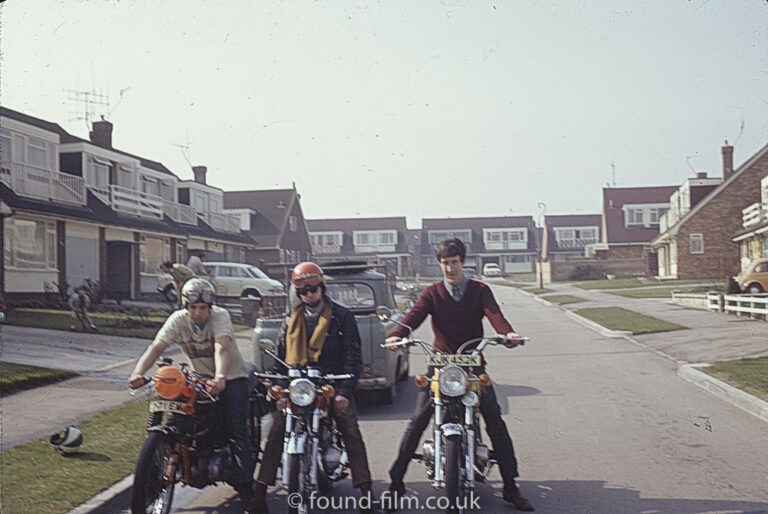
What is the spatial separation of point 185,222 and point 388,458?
31.4 meters

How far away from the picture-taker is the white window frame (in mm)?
51438

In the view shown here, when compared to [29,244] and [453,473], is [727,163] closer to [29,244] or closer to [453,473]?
[29,244]

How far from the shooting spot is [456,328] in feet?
19.3

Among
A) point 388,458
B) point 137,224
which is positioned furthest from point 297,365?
point 137,224

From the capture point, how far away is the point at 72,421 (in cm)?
898

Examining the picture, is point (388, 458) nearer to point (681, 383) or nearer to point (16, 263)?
point (681, 383)

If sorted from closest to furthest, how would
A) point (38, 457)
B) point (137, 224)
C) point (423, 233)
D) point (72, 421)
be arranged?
1. point (38, 457)
2. point (72, 421)
3. point (137, 224)
4. point (423, 233)

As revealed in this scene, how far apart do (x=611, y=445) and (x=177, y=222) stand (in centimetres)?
3090

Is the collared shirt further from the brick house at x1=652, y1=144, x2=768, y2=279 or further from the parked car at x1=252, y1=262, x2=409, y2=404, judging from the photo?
the brick house at x1=652, y1=144, x2=768, y2=279

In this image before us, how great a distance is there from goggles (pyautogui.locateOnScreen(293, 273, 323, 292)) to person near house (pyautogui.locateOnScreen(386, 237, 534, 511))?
725mm

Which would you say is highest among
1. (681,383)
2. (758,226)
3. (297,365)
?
(758,226)

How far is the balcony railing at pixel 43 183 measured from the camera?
988 inches

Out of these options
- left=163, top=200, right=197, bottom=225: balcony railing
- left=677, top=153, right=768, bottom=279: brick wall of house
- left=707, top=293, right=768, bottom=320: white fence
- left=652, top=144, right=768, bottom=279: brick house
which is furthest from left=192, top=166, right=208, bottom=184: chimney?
left=677, top=153, right=768, bottom=279: brick wall of house

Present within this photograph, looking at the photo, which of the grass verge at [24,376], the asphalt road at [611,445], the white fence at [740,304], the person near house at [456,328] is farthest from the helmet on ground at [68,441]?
the white fence at [740,304]
